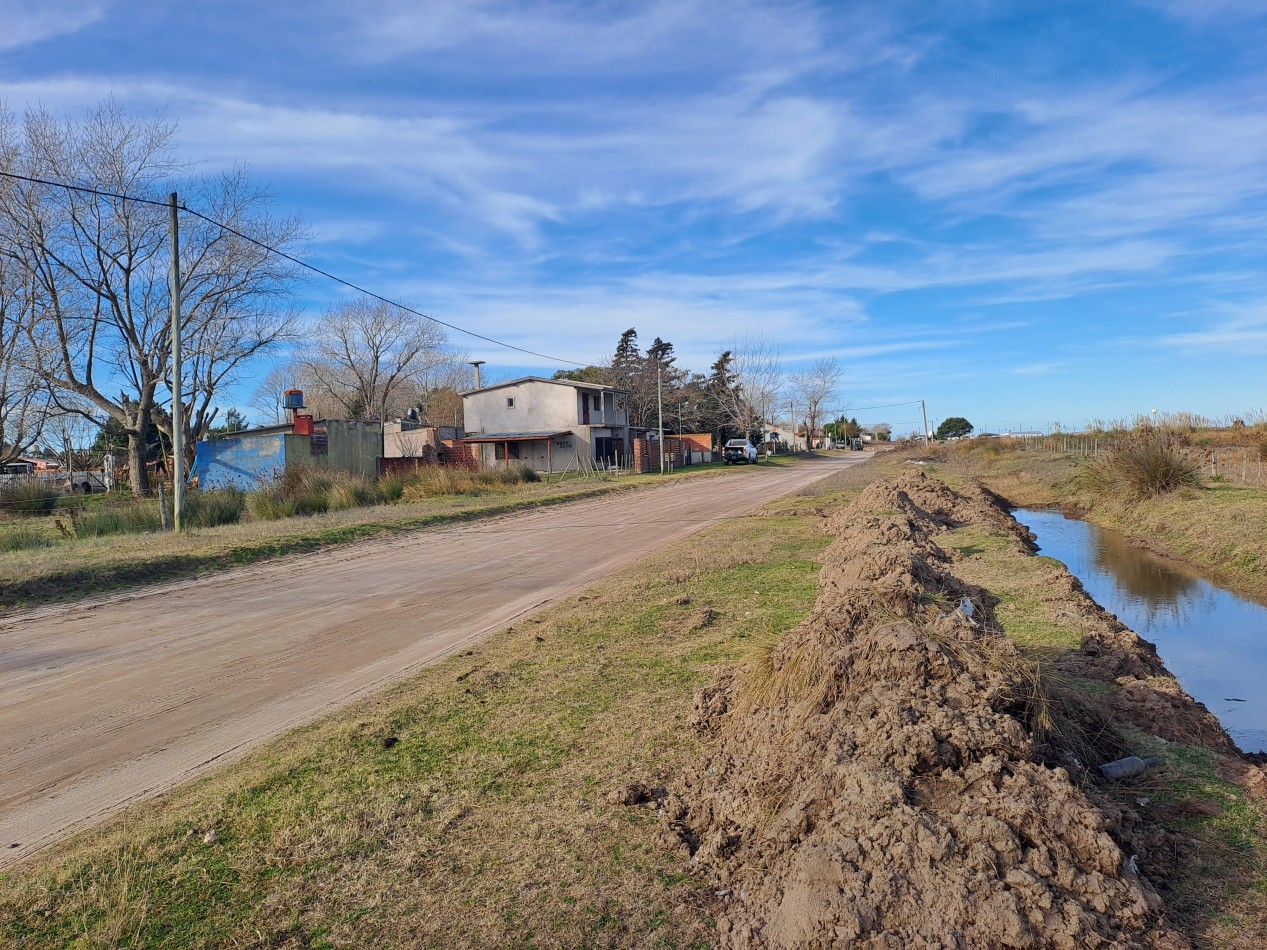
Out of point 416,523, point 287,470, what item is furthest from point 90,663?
point 287,470

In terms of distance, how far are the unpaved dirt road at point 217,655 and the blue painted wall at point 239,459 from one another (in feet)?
57.2

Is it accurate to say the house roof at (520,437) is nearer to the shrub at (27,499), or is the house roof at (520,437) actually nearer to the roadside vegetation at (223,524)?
the roadside vegetation at (223,524)

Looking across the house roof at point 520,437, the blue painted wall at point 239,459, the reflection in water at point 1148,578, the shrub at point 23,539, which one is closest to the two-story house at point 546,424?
the house roof at point 520,437

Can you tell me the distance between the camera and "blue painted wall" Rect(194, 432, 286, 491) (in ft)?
100

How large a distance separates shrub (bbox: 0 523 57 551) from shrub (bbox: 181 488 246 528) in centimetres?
266

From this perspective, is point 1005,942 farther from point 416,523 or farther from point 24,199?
point 24,199

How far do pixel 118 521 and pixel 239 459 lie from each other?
539 inches

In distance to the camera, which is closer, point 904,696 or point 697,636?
point 904,696

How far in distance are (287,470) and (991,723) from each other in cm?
2367

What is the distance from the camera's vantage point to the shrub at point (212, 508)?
18938mm

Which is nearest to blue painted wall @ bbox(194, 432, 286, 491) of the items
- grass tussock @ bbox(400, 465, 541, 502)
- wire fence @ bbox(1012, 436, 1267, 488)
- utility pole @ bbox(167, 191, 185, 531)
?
grass tussock @ bbox(400, 465, 541, 502)

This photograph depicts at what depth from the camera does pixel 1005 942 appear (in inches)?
109

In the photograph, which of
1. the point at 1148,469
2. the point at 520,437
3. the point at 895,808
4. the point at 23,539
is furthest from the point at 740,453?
the point at 895,808

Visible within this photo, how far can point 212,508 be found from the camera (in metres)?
19.5
